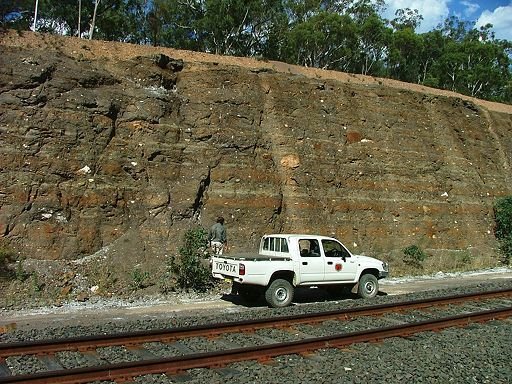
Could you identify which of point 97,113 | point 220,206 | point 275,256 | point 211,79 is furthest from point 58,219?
point 211,79

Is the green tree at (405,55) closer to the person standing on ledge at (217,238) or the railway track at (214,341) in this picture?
the person standing on ledge at (217,238)

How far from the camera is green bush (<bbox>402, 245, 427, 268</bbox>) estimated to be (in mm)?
21562

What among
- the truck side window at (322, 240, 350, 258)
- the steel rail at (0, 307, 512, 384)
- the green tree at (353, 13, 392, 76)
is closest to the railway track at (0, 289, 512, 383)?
the steel rail at (0, 307, 512, 384)

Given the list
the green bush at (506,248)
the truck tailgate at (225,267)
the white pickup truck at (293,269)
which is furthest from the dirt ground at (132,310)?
the green bush at (506,248)

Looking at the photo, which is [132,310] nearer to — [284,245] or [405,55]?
[284,245]

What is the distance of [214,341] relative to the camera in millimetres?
9117

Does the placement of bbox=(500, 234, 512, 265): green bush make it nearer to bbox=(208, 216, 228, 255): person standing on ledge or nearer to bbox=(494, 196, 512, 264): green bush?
bbox=(494, 196, 512, 264): green bush

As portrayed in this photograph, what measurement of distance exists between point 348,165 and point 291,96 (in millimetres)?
3941

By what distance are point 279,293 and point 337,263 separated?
187cm

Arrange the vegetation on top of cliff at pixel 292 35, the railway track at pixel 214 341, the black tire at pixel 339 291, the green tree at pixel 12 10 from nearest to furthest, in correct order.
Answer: the railway track at pixel 214 341, the black tire at pixel 339 291, the green tree at pixel 12 10, the vegetation on top of cliff at pixel 292 35

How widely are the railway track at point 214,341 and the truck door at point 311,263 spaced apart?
71.7 inches

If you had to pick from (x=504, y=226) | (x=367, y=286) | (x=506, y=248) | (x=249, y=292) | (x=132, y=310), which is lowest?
(x=132, y=310)

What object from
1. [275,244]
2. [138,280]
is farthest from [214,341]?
[138,280]

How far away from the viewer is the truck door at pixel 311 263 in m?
13.2
